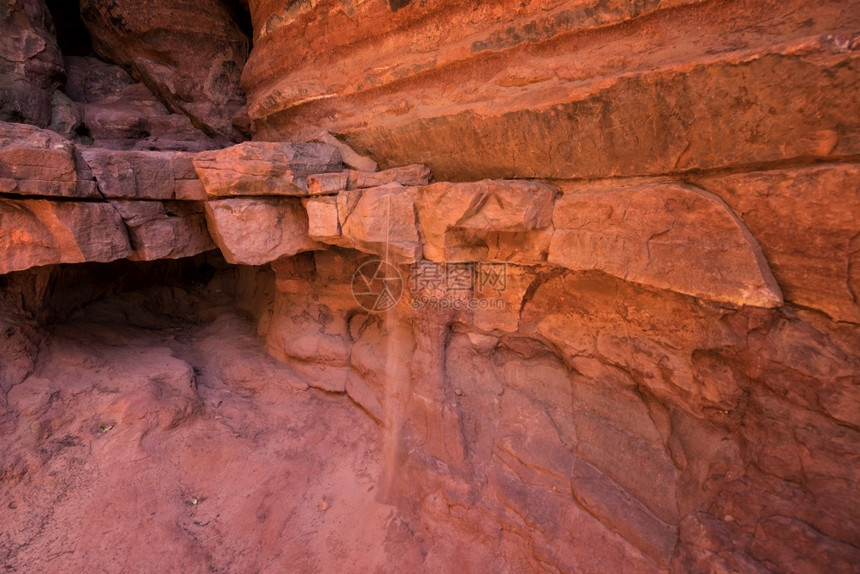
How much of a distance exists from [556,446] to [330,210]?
2332mm

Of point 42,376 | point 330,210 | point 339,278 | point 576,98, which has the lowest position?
point 42,376

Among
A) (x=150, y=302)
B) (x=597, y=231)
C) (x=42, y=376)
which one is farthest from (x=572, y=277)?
(x=150, y=302)

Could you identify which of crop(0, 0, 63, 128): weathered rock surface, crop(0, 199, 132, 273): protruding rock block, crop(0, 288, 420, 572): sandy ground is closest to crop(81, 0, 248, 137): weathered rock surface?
crop(0, 0, 63, 128): weathered rock surface

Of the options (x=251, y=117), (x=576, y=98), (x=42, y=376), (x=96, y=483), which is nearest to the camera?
(x=576, y=98)

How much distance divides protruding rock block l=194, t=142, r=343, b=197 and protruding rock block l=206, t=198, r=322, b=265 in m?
0.10

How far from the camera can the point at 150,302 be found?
189 inches

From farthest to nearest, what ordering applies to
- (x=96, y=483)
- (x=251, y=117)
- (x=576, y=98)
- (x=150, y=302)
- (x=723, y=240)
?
1. (x=150, y=302)
2. (x=251, y=117)
3. (x=96, y=483)
4. (x=576, y=98)
5. (x=723, y=240)

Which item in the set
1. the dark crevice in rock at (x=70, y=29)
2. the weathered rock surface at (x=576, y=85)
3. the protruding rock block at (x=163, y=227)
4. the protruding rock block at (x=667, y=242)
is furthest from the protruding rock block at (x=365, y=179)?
the dark crevice in rock at (x=70, y=29)

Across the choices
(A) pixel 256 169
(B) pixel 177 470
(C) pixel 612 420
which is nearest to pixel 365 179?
(A) pixel 256 169

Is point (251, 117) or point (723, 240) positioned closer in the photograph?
point (723, 240)

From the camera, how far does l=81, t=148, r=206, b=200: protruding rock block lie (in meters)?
2.67

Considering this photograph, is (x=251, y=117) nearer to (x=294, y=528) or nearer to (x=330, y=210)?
(x=330, y=210)

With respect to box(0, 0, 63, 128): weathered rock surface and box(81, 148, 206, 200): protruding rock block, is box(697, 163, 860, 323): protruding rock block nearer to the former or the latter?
box(81, 148, 206, 200): protruding rock block

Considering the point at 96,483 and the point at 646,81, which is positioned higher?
the point at 646,81
